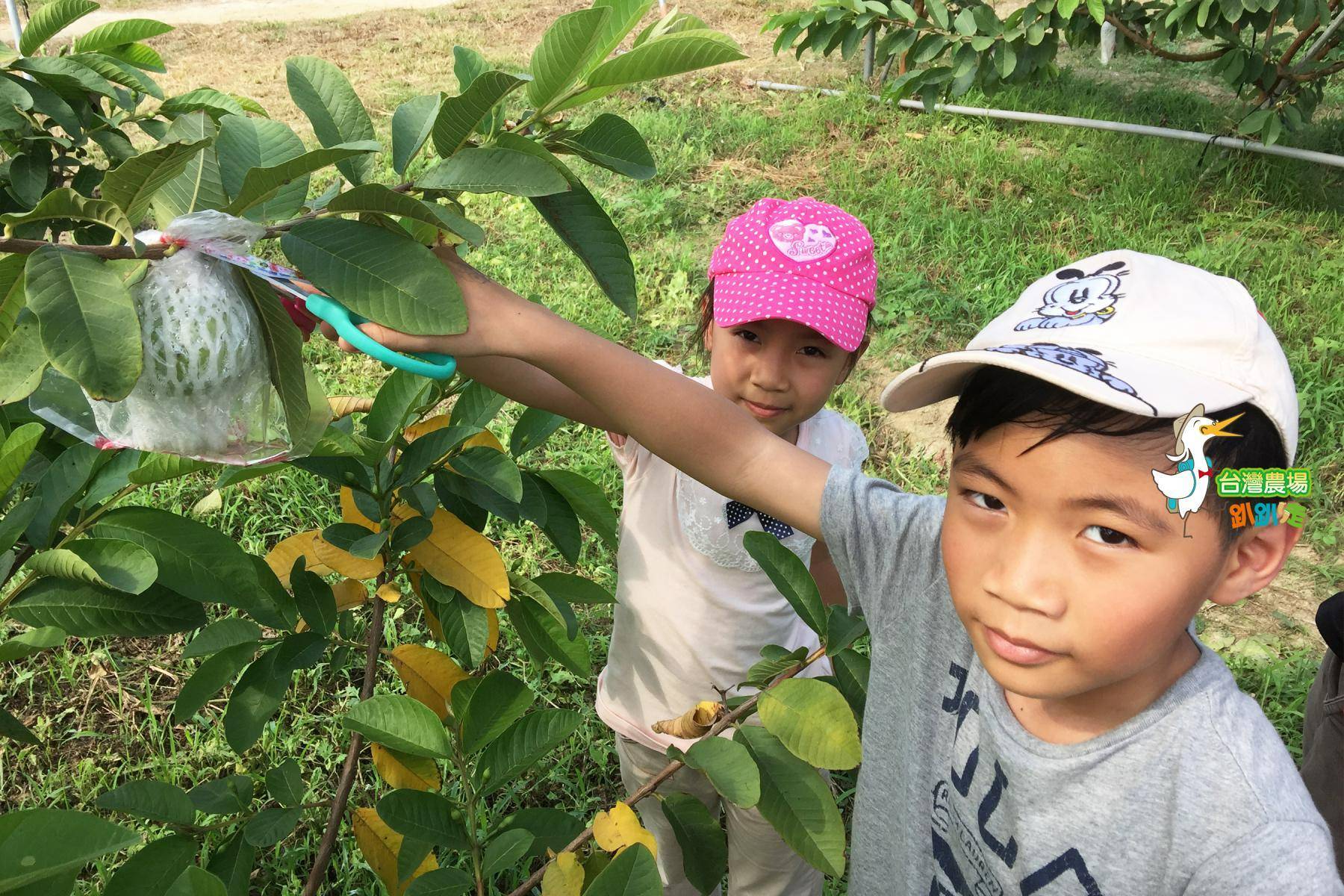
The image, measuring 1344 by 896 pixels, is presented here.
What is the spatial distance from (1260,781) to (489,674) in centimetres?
67

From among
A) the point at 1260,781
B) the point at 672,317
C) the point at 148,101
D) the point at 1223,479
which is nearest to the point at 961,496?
the point at 1223,479

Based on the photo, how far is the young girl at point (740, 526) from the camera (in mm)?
1509

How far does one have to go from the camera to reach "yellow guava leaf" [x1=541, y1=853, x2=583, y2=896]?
1059 millimetres

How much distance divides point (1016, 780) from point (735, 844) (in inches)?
34.2

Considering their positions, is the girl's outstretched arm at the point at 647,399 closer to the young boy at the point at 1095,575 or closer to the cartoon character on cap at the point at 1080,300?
the young boy at the point at 1095,575

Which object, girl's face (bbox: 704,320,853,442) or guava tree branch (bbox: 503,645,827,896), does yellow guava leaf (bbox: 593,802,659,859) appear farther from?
girl's face (bbox: 704,320,853,442)

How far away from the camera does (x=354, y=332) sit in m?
0.78

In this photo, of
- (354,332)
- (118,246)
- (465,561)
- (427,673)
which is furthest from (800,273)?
(118,246)

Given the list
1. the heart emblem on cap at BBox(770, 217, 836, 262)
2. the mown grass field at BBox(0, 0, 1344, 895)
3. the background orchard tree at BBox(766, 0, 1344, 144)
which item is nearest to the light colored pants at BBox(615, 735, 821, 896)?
the mown grass field at BBox(0, 0, 1344, 895)

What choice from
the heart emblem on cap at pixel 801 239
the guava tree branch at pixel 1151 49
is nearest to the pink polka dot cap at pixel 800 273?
the heart emblem on cap at pixel 801 239

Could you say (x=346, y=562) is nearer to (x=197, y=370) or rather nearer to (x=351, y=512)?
(x=351, y=512)

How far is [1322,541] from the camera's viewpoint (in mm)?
2629

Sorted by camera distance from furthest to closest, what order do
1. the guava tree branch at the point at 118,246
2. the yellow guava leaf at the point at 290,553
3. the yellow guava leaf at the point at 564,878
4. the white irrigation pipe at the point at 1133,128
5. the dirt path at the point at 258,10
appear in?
the dirt path at the point at 258,10 < the white irrigation pipe at the point at 1133,128 < the yellow guava leaf at the point at 290,553 < the yellow guava leaf at the point at 564,878 < the guava tree branch at the point at 118,246

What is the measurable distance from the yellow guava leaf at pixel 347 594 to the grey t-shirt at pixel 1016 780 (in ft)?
1.94
